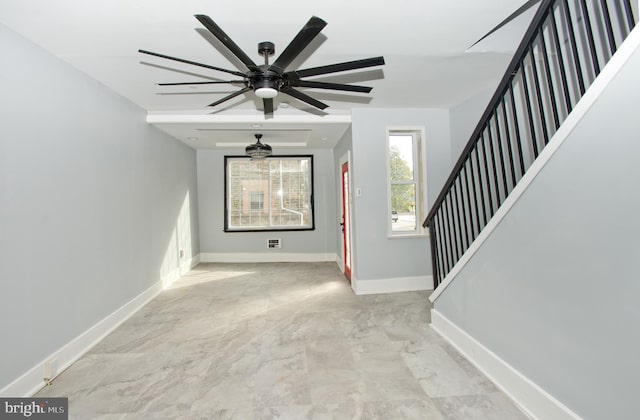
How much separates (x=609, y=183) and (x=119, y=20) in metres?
2.94

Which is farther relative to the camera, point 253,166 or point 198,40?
point 253,166

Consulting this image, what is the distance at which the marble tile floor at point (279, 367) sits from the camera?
1918 millimetres

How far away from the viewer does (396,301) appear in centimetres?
384

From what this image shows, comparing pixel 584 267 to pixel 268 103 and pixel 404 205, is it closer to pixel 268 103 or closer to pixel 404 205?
pixel 268 103

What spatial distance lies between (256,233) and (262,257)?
0.52 meters

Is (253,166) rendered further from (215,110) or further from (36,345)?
(36,345)

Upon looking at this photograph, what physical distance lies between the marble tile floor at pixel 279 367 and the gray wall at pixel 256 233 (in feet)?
8.41

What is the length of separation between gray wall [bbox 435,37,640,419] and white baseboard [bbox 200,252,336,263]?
458cm

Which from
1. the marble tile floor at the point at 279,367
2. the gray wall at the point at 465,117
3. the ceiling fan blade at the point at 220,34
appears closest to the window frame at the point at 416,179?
the gray wall at the point at 465,117

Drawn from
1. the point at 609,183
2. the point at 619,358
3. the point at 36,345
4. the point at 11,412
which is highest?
the point at 609,183

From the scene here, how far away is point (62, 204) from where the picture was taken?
2496mm

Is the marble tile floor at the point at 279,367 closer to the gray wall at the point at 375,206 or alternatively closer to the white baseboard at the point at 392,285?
the white baseboard at the point at 392,285

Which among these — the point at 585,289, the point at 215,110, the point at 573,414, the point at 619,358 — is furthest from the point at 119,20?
the point at 573,414

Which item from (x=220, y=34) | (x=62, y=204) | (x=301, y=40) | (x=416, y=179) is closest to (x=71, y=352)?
(x=62, y=204)
